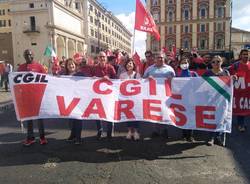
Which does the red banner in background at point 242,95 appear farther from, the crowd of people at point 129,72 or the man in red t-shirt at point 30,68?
the man in red t-shirt at point 30,68

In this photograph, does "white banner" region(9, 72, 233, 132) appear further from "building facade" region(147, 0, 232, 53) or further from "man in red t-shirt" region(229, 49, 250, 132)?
"building facade" region(147, 0, 232, 53)

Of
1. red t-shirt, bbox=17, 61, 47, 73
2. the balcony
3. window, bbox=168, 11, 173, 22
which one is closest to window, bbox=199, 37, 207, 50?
window, bbox=168, 11, 173, 22

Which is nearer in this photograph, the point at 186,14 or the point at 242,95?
the point at 242,95

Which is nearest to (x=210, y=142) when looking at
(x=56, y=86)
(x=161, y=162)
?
(x=161, y=162)

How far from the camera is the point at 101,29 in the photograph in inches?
3757

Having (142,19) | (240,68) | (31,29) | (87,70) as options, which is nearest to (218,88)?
(240,68)

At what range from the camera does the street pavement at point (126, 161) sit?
447 centimetres

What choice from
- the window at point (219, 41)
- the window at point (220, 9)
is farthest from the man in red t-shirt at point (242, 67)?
the window at point (220, 9)

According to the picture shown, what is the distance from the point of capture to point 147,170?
473cm

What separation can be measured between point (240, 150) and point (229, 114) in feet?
2.43

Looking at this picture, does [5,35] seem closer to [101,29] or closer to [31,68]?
[101,29]

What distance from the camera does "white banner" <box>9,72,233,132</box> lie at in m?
5.70

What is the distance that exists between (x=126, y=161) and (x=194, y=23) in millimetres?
78125

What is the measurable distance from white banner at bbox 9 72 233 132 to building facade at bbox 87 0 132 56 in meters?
59.1
